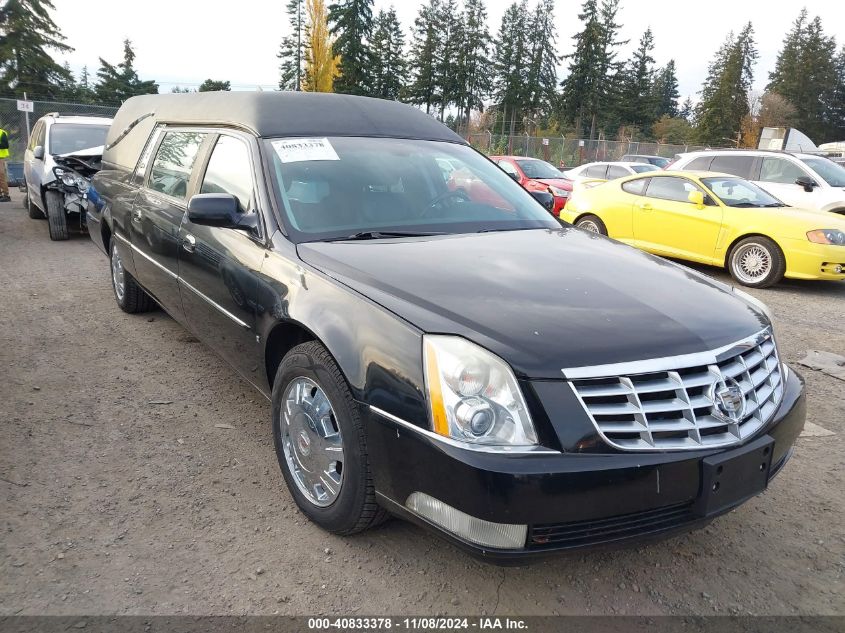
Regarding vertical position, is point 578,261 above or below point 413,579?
above

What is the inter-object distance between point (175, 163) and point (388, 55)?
67.3m

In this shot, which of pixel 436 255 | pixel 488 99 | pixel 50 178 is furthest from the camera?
pixel 488 99

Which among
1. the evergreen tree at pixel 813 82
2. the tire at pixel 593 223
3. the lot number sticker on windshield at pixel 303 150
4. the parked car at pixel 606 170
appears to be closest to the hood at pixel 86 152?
the tire at pixel 593 223

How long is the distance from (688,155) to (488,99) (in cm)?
6094

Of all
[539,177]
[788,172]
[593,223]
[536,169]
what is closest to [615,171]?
[536,169]

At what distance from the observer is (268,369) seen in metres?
3.08

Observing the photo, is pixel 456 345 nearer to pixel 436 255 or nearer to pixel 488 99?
→ pixel 436 255

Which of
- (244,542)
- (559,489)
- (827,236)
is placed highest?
(827,236)

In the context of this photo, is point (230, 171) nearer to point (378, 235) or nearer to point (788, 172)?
point (378, 235)

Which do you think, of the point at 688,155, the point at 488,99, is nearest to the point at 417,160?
the point at 688,155

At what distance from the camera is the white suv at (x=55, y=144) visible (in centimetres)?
952

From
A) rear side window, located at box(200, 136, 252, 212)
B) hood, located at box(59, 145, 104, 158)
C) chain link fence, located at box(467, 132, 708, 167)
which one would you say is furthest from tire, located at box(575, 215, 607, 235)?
chain link fence, located at box(467, 132, 708, 167)

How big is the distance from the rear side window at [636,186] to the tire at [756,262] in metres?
1.65

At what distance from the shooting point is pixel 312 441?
8.78ft
